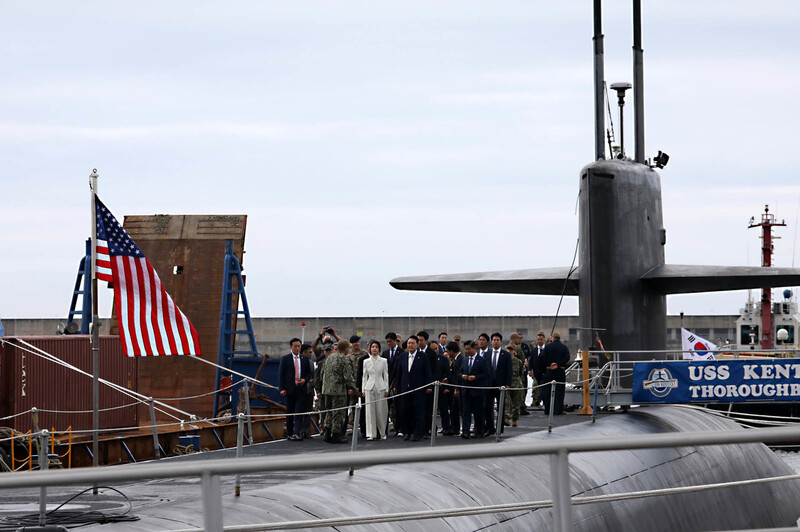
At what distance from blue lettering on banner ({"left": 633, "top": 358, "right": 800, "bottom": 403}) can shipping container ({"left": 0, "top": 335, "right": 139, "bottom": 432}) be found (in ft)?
24.5

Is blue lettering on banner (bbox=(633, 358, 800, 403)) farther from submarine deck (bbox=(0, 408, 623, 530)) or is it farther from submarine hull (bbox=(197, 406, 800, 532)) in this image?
submarine deck (bbox=(0, 408, 623, 530))

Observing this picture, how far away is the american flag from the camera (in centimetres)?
988

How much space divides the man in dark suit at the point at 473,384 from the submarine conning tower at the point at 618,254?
2.46 m

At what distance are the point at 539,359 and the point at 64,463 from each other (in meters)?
7.13

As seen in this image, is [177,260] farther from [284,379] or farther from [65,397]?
[284,379]

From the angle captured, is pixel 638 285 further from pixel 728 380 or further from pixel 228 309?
pixel 228 309

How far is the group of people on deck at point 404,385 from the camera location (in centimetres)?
1341

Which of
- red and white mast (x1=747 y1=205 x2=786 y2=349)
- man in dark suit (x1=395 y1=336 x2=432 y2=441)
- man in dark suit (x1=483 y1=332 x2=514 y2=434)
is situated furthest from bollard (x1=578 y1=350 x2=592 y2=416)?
red and white mast (x1=747 y1=205 x2=786 y2=349)

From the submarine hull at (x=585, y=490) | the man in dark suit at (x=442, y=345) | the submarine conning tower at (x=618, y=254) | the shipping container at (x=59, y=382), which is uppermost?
the submarine conning tower at (x=618, y=254)

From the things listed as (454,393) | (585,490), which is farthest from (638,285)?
(585,490)

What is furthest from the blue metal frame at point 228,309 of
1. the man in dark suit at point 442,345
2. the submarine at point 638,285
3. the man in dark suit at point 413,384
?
the man in dark suit at point 413,384

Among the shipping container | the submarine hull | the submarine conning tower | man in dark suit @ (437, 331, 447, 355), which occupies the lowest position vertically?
the submarine hull

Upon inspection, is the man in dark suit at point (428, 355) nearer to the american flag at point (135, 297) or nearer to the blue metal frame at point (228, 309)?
the american flag at point (135, 297)

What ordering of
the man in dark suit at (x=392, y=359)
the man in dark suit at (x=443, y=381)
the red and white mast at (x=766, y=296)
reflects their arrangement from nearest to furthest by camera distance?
the man in dark suit at (x=443, y=381), the man in dark suit at (x=392, y=359), the red and white mast at (x=766, y=296)
